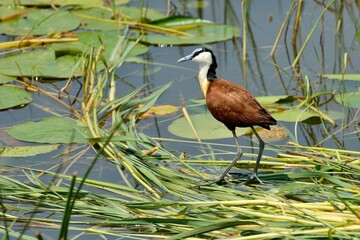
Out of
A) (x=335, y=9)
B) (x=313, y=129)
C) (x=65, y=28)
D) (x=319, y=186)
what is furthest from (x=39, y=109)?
(x=335, y=9)

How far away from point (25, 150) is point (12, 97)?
0.77m

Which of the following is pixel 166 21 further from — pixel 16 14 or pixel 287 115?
pixel 287 115

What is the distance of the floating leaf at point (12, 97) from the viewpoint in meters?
5.87

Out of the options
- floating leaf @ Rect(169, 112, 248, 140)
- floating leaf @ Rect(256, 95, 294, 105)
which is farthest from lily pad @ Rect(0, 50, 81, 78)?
floating leaf @ Rect(256, 95, 294, 105)

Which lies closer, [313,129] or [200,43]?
[313,129]

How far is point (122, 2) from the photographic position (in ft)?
26.2

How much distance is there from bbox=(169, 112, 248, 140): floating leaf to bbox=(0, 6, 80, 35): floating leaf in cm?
181

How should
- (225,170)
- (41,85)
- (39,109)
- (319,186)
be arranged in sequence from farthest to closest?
(41,85)
(39,109)
(225,170)
(319,186)

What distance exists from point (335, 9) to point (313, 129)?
2.25 meters

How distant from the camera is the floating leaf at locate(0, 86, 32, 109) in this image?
587 cm

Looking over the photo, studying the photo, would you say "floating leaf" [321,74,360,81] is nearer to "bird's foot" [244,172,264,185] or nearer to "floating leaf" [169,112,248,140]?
"floating leaf" [169,112,248,140]

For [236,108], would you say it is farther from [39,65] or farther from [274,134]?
[39,65]

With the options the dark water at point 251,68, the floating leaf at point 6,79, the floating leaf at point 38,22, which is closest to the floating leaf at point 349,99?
the dark water at point 251,68

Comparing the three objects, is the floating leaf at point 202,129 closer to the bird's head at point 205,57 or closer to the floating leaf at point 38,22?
the bird's head at point 205,57
